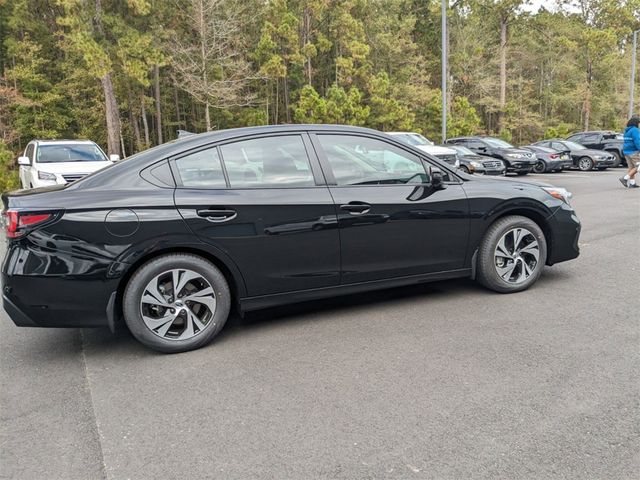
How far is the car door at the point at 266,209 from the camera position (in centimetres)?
386

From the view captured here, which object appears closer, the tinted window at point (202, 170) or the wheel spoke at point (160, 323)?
the wheel spoke at point (160, 323)

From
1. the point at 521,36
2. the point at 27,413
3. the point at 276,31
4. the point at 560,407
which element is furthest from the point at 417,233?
the point at 521,36

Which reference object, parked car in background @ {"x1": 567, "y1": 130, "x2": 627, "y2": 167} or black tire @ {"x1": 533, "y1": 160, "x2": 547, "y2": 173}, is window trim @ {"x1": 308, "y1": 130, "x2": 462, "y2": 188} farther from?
parked car in background @ {"x1": 567, "y1": 130, "x2": 627, "y2": 167}

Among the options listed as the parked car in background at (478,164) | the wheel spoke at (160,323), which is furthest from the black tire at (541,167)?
the wheel spoke at (160,323)

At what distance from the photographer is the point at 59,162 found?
38.6 feet

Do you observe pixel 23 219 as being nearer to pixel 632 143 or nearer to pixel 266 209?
pixel 266 209

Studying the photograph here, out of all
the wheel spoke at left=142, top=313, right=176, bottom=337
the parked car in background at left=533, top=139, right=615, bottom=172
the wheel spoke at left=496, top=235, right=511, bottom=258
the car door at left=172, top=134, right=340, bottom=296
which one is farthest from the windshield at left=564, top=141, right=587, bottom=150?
the wheel spoke at left=142, top=313, right=176, bottom=337

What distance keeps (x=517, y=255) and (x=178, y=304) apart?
3.09 m

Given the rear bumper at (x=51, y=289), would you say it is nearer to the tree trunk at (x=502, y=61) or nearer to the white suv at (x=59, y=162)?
the white suv at (x=59, y=162)

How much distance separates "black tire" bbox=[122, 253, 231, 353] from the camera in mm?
3672

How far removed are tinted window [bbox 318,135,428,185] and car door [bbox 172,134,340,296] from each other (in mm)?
196

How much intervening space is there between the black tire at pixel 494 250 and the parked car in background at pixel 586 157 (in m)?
19.1

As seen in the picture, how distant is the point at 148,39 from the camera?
81.1 feet

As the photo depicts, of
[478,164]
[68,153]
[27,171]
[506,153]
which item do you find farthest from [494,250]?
[506,153]
